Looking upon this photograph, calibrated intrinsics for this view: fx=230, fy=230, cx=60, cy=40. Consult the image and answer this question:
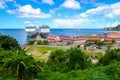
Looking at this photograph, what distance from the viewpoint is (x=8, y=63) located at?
57.2 ft

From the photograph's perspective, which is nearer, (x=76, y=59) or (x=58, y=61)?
(x=76, y=59)

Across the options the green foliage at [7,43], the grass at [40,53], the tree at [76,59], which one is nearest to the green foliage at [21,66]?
the tree at [76,59]

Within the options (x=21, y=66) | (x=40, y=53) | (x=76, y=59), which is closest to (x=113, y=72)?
(x=21, y=66)

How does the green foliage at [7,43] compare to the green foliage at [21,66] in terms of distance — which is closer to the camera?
the green foliage at [21,66]

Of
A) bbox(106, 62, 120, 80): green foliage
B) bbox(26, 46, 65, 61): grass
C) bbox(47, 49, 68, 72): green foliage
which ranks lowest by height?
bbox(26, 46, 65, 61): grass

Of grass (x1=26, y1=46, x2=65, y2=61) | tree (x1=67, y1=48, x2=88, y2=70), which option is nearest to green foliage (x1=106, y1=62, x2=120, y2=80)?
tree (x1=67, y1=48, x2=88, y2=70)

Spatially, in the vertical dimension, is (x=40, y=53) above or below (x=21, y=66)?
below

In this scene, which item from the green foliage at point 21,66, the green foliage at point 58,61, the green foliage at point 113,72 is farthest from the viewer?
the green foliage at point 58,61

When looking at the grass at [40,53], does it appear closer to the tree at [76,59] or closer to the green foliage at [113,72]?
the tree at [76,59]

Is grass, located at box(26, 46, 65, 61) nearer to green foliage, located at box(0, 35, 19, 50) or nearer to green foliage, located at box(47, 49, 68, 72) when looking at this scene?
green foliage, located at box(0, 35, 19, 50)

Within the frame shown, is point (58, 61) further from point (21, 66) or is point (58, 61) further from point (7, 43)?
point (21, 66)

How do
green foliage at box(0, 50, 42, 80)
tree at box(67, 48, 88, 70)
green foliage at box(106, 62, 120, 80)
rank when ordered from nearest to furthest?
green foliage at box(0, 50, 42, 80) < green foliage at box(106, 62, 120, 80) < tree at box(67, 48, 88, 70)

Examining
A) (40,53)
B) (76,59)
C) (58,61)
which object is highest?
(76,59)

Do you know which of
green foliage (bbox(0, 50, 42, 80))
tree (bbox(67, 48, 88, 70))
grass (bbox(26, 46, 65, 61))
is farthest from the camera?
grass (bbox(26, 46, 65, 61))
